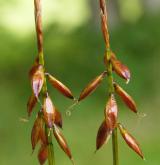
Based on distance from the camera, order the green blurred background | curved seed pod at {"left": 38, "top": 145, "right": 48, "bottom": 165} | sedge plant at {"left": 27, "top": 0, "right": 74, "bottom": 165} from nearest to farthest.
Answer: sedge plant at {"left": 27, "top": 0, "right": 74, "bottom": 165}, curved seed pod at {"left": 38, "top": 145, "right": 48, "bottom": 165}, the green blurred background

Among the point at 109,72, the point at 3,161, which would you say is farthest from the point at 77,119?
the point at 109,72

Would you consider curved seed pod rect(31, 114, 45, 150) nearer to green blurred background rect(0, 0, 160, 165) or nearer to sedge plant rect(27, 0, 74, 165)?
sedge plant rect(27, 0, 74, 165)

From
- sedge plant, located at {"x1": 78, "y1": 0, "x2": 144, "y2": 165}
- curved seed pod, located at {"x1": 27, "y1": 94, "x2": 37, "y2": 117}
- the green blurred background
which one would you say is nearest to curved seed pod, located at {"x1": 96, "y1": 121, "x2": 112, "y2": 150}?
sedge plant, located at {"x1": 78, "y1": 0, "x2": 144, "y2": 165}

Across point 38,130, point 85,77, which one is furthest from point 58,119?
point 85,77

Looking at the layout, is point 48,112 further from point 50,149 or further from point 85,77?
point 85,77

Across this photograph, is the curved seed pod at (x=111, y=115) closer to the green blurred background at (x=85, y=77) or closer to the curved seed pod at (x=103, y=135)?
the curved seed pod at (x=103, y=135)

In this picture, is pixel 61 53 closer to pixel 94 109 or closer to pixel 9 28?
pixel 94 109
